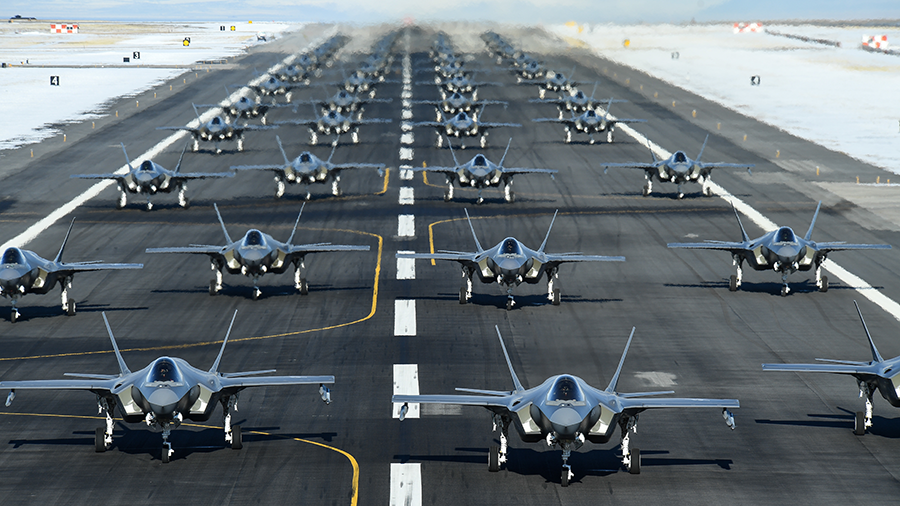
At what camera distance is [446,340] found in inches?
1390

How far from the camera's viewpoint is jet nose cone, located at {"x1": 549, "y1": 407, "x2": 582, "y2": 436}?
2200 centimetres

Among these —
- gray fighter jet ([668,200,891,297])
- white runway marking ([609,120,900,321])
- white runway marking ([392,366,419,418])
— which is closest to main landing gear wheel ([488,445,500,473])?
white runway marking ([392,366,419,418])

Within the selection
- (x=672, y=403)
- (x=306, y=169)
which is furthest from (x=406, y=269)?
(x=672, y=403)

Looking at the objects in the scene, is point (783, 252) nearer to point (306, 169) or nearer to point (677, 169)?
point (677, 169)

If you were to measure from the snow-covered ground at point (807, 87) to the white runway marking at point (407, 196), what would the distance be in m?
36.5

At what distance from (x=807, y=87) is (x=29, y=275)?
117960 mm

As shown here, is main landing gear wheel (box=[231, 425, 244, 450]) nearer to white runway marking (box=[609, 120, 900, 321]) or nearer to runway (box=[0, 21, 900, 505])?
runway (box=[0, 21, 900, 505])

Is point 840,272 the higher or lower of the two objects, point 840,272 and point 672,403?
the lower

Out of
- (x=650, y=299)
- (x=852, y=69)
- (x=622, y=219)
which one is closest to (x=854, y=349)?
(x=650, y=299)

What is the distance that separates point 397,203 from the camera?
62.4 metres

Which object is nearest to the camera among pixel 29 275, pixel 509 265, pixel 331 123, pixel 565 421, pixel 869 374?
pixel 565 421

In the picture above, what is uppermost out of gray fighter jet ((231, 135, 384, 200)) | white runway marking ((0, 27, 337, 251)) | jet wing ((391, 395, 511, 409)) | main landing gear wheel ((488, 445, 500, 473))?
jet wing ((391, 395, 511, 409))

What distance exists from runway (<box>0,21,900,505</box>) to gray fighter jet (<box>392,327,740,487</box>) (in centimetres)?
77

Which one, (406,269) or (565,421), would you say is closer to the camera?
(565,421)
